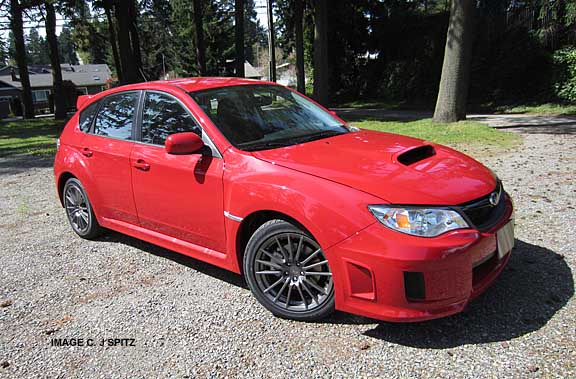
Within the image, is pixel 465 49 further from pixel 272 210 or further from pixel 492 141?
pixel 272 210

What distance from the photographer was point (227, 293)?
12.3 feet

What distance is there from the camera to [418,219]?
2.78 metres

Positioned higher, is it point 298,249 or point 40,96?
point 40,96

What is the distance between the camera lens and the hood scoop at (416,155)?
3334mm

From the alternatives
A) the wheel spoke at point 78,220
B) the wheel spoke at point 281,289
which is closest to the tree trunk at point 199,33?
the wheel spoke at point 78,220

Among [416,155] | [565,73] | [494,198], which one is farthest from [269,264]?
[565,73]

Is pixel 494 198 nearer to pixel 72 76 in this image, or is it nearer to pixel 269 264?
pixel 269 264

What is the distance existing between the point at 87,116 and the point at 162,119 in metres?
1.45

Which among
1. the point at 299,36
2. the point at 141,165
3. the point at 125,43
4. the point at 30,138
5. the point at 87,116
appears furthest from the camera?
the point at 299,36

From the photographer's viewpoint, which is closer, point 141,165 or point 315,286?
point 315,286

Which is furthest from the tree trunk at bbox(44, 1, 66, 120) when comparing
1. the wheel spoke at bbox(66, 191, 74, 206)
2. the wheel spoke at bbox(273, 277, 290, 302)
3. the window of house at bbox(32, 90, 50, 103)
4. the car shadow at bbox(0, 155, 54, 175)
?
the window of house at bbox(32, 90, 50, 103)

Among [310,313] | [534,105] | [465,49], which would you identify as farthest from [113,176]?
[534,105]

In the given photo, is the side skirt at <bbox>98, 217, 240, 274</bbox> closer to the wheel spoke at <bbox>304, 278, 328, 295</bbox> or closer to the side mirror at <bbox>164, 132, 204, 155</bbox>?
the wheel spoke at <bbox>304, 278, 328, 295</bbox>

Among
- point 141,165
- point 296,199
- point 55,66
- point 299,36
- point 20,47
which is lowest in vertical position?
point 296,199
